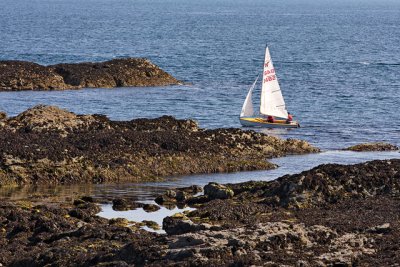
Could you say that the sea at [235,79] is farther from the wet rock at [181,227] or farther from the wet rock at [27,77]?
the wet rock at [181,227]

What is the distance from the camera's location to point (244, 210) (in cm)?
3469

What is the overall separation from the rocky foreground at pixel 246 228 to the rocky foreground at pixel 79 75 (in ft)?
143

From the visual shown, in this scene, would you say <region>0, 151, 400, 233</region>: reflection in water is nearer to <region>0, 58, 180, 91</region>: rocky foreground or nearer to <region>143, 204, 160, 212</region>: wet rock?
<region>143, 204, 160, 212</region>: wet rock

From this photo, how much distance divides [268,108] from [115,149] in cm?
2511

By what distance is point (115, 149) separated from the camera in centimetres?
4669

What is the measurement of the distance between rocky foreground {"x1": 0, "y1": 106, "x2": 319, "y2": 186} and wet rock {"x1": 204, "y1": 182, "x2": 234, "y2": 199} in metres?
6.28

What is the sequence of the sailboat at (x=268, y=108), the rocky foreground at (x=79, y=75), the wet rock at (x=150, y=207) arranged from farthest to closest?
the rocky foreground at (x=79, y=75) < the sailboat at (x=268, y=108) < the wet rock at (x=150, y=207)

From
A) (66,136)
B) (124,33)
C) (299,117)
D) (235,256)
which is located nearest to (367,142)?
(299,117)

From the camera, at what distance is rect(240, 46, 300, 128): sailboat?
219 feet

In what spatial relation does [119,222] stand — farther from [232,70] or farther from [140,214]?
[232,70]

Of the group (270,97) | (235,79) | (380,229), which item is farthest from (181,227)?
(235,79)

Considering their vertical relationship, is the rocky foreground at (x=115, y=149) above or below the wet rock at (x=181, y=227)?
below

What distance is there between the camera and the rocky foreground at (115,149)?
43344 millimetres

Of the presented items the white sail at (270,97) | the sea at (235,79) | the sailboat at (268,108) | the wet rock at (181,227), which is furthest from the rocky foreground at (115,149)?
the white sail at (270,97)
